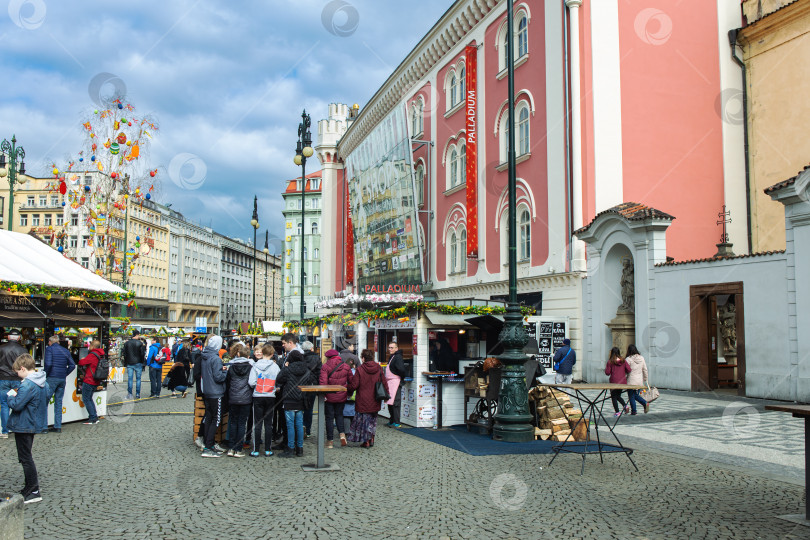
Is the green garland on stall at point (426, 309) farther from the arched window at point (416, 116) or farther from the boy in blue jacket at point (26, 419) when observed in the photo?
the arched window at point (416, 116)

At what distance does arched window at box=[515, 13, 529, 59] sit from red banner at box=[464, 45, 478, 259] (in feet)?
13.7

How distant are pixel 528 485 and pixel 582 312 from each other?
53.3ft

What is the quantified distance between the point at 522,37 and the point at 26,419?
84.4 feet

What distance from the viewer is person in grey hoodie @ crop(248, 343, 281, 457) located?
35.8ft

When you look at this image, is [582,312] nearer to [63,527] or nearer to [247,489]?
[247,489]

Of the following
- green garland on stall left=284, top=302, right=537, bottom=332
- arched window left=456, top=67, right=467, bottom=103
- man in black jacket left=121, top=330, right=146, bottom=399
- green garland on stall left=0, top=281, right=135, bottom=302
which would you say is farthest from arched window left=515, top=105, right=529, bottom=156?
green garland on stall left=0, top=281, right=135, bottom=302

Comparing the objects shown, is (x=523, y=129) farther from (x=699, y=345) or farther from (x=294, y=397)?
(x=294, y=397)

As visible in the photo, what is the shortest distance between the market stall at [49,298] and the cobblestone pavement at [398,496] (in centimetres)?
362

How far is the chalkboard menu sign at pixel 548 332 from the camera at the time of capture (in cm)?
2339

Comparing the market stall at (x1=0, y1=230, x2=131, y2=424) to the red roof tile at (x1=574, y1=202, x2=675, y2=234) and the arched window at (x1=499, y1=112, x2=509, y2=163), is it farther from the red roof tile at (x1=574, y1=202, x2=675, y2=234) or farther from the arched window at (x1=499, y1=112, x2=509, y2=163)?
the arched window at (x1=499, y1=112, x2=509, y2=163)

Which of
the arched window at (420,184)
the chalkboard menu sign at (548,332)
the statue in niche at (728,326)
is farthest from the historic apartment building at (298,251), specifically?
the statue in niche at (728,326)

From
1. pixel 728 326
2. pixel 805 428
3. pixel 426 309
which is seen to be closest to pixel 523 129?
pixel 728 326

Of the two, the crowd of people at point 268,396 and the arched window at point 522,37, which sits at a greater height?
the arched window at point 522,37

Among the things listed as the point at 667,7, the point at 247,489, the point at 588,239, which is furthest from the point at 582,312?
the point at 247,489
